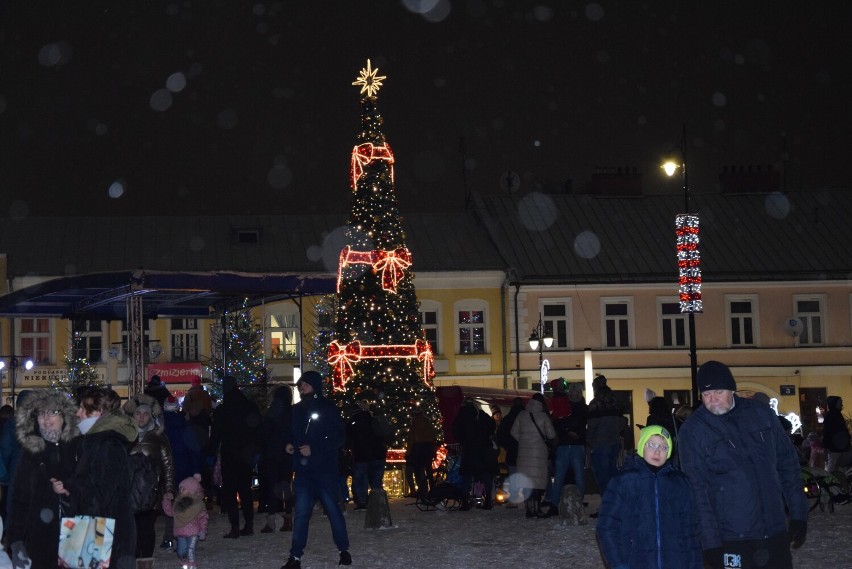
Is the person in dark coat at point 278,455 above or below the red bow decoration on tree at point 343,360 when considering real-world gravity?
below

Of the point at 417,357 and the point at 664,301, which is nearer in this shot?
the point at 417,357

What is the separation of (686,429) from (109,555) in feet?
11.6

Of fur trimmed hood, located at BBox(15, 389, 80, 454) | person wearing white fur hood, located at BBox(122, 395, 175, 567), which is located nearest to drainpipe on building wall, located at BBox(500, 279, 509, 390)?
person wearing white fur hood, located at BBox(122, 395, 175, 567)

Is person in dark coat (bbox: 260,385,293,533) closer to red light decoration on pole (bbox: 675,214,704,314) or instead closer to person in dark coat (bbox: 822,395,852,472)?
person in dark coat (bbox: 822,395,852,472)

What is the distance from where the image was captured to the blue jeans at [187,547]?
41.5ft

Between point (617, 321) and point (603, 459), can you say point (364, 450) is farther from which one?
point (617, 321)

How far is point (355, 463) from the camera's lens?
19.4 m

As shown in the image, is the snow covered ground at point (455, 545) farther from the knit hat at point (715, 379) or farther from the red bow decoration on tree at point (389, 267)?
the red bow decoration on tree at point (389, 267)

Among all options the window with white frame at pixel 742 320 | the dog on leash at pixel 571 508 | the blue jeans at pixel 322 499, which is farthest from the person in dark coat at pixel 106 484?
the window with white frame at pixel 742 320

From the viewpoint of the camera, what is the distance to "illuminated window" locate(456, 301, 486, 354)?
4384cm

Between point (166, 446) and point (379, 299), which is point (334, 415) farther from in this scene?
point (379, 299)

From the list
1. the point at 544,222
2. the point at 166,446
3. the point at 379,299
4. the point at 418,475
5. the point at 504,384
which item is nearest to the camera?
the point at 166,446

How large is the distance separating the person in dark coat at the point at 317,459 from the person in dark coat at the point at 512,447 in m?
5.87

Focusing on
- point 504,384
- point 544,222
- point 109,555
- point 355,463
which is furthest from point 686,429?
point 544,222
